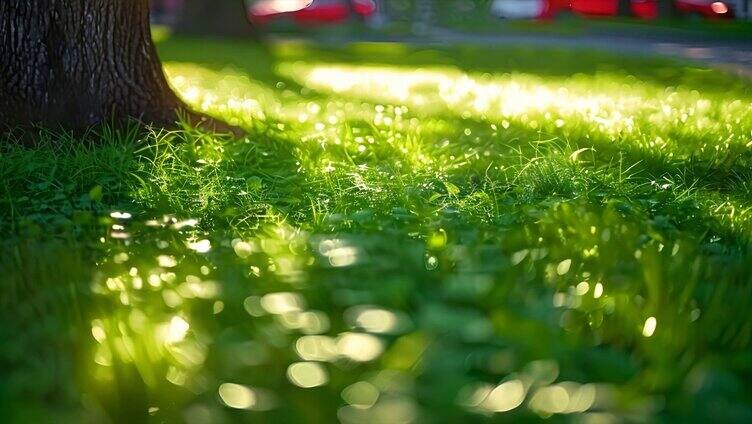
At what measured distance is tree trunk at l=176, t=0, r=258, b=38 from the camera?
654 inches

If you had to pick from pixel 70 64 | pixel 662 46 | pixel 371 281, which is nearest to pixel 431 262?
pixel 371 281

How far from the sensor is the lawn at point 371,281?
189 cm

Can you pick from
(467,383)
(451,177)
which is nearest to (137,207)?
(451,177)

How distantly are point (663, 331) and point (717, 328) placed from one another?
14cm

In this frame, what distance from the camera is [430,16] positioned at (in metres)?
31.4

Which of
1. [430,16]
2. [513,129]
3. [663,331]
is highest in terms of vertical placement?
[663,331]

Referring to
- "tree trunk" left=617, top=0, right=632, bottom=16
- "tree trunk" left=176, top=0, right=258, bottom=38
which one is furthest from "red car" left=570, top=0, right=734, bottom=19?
"tree trunk" left=176, top=0, right=258, bottom=38

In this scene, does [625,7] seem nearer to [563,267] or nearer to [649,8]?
[649,8]

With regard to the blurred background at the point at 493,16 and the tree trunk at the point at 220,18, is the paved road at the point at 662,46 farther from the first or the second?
the tree trunk at the point at 220,18

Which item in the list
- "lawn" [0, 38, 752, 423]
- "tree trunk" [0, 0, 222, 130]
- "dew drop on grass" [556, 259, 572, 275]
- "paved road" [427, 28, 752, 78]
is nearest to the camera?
"lawn" [0, 38, 752, 423]

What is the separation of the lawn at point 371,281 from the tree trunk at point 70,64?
0.23 m

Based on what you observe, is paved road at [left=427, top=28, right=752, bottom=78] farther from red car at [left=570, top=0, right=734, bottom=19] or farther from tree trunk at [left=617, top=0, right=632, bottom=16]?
red car at [left=570, top=0, right=734, bottom=19]

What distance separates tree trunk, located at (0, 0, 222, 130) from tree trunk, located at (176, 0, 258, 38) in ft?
35.4

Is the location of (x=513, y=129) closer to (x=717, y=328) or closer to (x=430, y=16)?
(x=717, y=328)
